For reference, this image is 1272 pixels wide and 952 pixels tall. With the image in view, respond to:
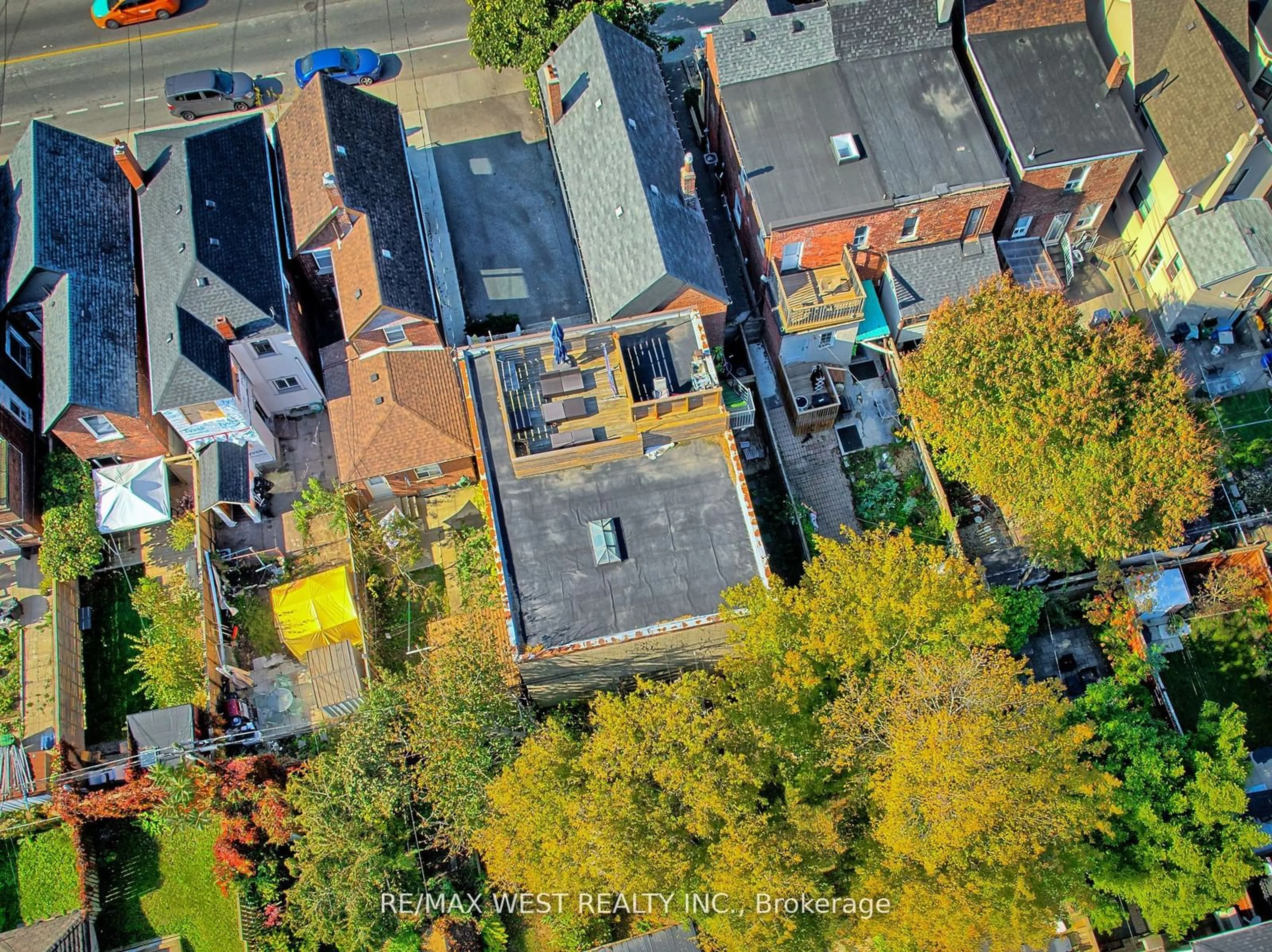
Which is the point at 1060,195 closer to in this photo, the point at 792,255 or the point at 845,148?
the point at 845,148

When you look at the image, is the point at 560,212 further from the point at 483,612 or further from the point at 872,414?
the point at 483,612

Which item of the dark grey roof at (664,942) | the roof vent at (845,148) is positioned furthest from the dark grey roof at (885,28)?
the dark grey roof at (664,942)

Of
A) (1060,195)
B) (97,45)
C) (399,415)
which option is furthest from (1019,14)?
(97,45)

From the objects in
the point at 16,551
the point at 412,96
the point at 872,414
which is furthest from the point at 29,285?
the point at 872,414

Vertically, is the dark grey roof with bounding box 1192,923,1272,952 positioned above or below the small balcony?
below

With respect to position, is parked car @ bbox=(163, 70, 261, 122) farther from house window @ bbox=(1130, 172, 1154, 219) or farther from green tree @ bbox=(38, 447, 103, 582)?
house window @ bbox=(1130, 172, 1154, 219)

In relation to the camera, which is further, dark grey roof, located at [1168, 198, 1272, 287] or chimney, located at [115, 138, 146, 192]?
chimney, located at [115, 138, 146, 192]

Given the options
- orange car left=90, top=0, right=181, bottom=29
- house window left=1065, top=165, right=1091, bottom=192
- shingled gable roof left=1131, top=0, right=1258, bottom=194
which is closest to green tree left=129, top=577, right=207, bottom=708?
orange car left=90, top=0, right=181, bottom=29
